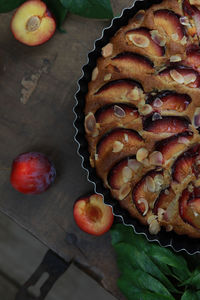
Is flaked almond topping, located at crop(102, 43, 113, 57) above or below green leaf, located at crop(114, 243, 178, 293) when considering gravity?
above

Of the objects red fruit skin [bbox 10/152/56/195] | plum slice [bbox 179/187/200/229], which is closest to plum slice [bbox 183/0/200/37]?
plum slice [bbox 179/187/200/229]

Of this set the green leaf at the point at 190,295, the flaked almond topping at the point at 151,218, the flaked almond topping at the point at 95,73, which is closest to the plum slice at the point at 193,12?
the flaked almond topping at the point at 95,73

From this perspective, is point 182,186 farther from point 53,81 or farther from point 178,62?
point 53,81

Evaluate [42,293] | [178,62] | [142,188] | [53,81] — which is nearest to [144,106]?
[178,62]

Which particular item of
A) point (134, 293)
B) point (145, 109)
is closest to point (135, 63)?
point (145, 109)

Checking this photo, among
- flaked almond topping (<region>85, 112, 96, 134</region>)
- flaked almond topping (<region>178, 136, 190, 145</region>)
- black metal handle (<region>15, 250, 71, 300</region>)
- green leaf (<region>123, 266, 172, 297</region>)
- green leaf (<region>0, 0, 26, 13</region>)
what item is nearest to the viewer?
flaked almond topping (<region>178, 136, 190, 145</region>)

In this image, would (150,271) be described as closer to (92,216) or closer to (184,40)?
(92,216)

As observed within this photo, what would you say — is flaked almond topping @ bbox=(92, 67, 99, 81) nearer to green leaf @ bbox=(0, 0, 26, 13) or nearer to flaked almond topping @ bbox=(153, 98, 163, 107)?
flaked almond topping @ bbox=(153, 98, 163, 107)

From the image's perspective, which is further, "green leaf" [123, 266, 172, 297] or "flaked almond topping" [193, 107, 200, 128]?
"green leaf" [123, 266, 172, 297]
